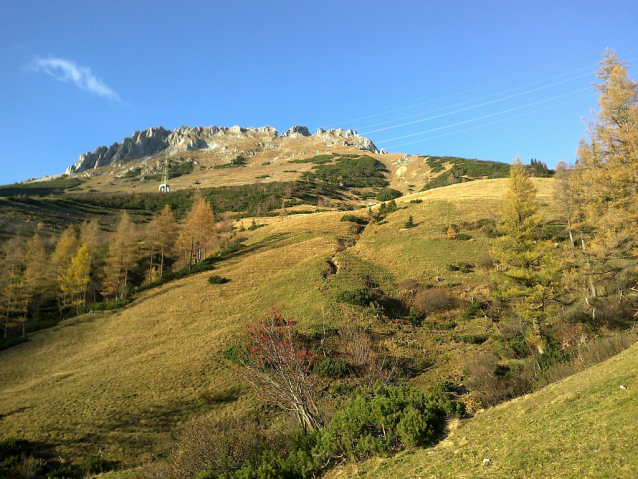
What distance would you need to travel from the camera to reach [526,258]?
915 inches

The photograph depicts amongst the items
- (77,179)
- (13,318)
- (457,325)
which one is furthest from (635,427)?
(77,179)

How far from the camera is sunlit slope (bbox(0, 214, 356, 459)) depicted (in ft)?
62.2

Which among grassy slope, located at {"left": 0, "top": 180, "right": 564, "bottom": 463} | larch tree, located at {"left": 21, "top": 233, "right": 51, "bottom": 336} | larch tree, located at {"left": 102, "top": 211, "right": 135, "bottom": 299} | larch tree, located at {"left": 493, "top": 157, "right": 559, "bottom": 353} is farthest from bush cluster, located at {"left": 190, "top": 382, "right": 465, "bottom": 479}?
larch tree, located at {"left": 21, "top": 233, "right": 51, "bottom": 336}

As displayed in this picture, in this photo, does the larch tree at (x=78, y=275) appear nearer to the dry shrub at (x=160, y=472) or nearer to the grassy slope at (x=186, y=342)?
the grassy slope at (x=186, y=342)

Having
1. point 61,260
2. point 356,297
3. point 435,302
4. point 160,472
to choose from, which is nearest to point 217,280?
point 356,297

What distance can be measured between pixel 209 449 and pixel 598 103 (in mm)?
26204

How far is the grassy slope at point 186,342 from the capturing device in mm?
19359

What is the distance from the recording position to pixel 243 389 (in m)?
21.9

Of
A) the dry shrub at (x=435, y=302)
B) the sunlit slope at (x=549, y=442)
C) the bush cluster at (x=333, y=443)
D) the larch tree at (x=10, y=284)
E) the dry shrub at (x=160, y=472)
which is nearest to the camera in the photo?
the sunlit slope at (x=549, y=442)

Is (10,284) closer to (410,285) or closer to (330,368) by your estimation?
(330,368)

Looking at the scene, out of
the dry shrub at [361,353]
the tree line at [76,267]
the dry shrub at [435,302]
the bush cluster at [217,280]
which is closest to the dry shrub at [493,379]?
the dry shrub at [361,353]

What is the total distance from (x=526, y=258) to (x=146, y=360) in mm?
28488

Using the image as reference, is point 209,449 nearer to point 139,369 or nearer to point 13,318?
point 139,369

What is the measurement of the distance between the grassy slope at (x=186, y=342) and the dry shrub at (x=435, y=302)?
236 centimetres
